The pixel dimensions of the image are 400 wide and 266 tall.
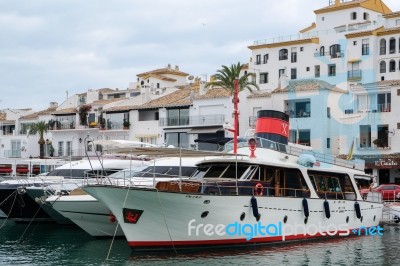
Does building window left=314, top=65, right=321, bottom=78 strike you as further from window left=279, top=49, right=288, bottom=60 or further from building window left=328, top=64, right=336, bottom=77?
window left=279, top=49, right=288, bottom=60

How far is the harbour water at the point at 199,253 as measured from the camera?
22125 mm

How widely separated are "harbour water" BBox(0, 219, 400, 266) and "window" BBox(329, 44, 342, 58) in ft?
115

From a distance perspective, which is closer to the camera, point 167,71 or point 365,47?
point 365,47

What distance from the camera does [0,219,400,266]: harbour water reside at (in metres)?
22.1

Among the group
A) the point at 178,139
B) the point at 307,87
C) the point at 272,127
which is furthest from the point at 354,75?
the point at 272,127

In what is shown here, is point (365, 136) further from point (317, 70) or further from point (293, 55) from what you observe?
point (293, 55)

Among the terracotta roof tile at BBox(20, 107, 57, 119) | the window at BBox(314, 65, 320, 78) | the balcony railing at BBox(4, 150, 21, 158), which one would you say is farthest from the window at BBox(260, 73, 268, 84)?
the balcony railing at BBox(4, 150, 21, 158)

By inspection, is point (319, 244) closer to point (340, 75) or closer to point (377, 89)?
point (377, 89)

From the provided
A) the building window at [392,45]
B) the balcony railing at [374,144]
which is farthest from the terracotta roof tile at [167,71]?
the balcony railing at [374,144]

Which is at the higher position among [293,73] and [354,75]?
[293,73]

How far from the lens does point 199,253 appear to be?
22.8m

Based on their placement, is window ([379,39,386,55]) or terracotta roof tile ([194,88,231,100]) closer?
terracotta roof tile ([194,88,231,100])

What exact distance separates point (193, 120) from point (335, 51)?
1583 centimetres

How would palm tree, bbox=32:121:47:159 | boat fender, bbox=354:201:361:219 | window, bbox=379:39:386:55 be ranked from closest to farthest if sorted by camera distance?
boat fender, bbox=354:201:361:219 → window, bbox=379:39:386:55 → palm tree, bbox=32:121:47:159
